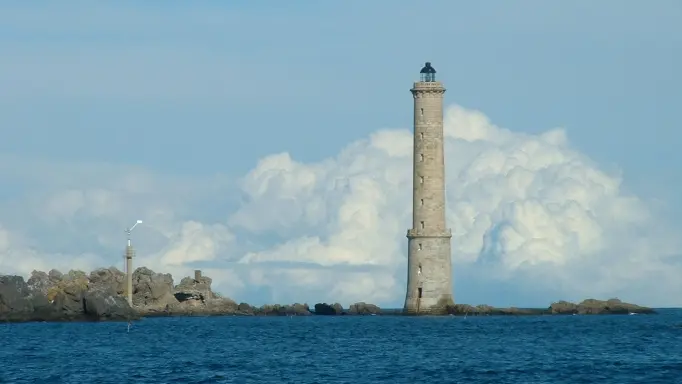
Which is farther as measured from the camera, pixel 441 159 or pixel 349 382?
pixel 441 159

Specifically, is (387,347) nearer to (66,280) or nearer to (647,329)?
(647,329)

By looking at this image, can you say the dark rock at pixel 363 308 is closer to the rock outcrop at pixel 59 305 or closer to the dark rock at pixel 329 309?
the dark rock at pixel 329 309

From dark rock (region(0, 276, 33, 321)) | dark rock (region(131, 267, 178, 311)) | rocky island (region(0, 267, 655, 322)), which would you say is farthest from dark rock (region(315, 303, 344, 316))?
dark rock (region(0, 276, 33, 321))

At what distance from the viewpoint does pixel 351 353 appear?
6438 cm

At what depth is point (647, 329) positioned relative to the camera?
86.8m

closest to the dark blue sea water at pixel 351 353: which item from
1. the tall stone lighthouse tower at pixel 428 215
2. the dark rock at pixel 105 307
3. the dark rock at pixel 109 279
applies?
the tall stone lighthouse tower at pixel 428 215

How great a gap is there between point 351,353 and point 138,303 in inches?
1981

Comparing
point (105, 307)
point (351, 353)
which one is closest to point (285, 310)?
point (105, 307)

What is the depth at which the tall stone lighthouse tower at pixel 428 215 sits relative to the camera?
299 feet

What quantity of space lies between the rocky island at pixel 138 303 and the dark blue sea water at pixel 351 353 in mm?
3182

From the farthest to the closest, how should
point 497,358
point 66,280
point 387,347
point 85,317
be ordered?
point 66,280
point 85,317
point 387,347
point 497,358

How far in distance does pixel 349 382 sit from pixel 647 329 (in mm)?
40916

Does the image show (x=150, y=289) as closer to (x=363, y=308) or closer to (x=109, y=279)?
(x=109, y=279)

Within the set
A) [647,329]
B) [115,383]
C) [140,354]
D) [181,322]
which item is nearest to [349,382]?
[115,383]
